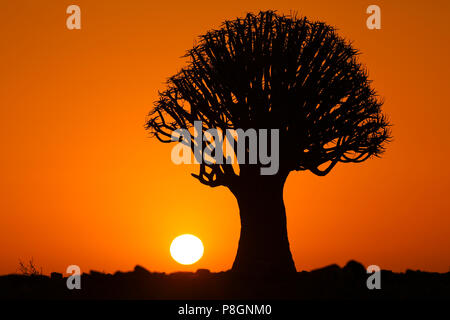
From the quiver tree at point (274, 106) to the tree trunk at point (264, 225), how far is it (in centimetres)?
3

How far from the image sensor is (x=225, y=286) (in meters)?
17.4

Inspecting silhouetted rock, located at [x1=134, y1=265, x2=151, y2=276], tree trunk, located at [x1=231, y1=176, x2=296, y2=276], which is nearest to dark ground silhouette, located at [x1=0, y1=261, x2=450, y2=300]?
silhouetted rock, located at [x1=134, y1=265, x2=151, y2=276]

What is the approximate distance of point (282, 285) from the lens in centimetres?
1777

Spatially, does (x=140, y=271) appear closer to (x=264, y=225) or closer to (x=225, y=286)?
(x=225, y=286)

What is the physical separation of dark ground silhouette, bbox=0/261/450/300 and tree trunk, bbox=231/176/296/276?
0.71 meters

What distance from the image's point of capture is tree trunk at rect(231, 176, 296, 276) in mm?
21016

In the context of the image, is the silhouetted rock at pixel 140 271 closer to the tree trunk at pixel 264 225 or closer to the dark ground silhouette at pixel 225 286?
the dark ground silhouette at pixel 225 286

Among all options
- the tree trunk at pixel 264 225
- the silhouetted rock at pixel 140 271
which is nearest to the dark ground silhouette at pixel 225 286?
the silhouetted rock at pixel 140 271
